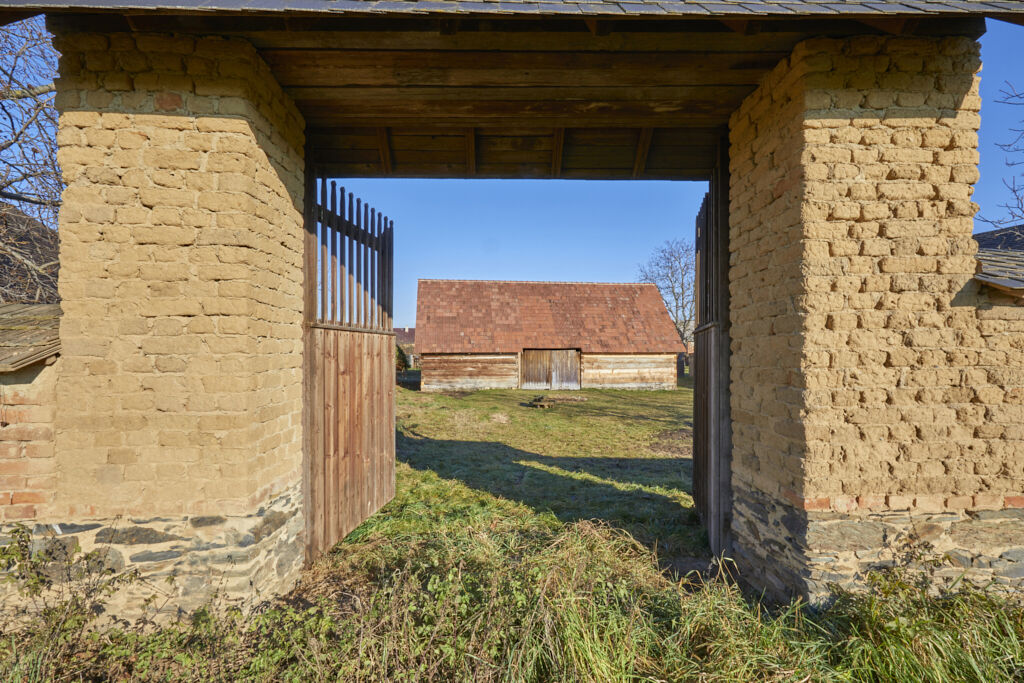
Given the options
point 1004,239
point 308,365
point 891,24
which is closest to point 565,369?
point 1004,239

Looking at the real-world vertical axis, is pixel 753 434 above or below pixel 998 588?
above

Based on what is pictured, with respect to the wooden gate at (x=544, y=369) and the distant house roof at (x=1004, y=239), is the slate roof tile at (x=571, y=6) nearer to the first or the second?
the distant house roof at (x=1004, y=239)

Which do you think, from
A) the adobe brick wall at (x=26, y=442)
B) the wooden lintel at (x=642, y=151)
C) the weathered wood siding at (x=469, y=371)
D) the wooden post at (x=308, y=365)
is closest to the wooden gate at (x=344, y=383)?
the wooden post at (x=308, y=365)

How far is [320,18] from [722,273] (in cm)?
388

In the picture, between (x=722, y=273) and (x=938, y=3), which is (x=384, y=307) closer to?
(x=722, y=273)

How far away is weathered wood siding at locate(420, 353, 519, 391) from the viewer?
20.0 metres

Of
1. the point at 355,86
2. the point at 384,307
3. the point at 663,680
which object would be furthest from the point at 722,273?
the point at 384,307

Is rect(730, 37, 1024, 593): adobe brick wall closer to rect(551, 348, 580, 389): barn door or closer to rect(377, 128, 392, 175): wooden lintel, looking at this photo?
rect(377, 128, 392, 175): wooden lintel

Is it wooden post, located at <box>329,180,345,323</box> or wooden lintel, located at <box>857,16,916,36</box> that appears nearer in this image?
wooden lintel, located at <box>857,16,916,36</box>

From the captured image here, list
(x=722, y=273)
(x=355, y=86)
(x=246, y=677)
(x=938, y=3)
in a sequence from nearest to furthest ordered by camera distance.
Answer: (x=246, y=677)
(x=938, y=3)
(x=355, y=86)
(x=722, y=273)

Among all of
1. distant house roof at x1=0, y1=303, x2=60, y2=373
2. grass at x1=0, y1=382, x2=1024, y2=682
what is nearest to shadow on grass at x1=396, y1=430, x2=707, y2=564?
grass at x1=0, y1=382, x2=1024, y2=682

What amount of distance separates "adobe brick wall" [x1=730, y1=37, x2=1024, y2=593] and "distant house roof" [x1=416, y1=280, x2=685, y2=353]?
17.2 metres

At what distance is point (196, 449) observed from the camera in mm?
Result: 3154

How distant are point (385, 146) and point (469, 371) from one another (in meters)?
16.0
